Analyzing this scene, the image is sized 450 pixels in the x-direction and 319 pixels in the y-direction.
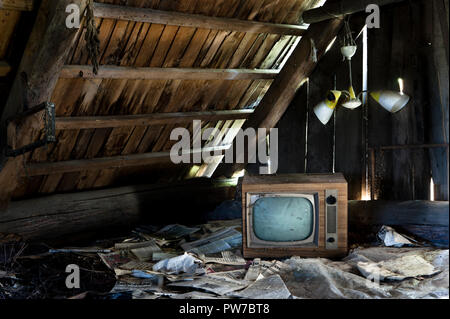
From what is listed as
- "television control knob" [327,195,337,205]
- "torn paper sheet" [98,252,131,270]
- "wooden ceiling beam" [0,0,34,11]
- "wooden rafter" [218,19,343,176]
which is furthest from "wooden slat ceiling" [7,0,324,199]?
"television control knob" [327,195,337,205]

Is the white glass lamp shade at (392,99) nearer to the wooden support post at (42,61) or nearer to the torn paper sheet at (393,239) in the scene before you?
the torn paper sheet at (393,239)

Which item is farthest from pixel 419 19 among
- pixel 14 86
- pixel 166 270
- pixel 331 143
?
pixel 14 86

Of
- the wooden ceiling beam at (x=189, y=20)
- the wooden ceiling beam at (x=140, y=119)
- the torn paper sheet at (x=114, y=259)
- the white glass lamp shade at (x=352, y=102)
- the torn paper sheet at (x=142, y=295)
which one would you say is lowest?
the torn paper sheet at (x=142, y=295)

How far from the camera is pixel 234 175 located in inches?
200

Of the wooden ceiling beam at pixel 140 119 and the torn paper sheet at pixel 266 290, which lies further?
the wooden ceiling beam at pixel 140 119

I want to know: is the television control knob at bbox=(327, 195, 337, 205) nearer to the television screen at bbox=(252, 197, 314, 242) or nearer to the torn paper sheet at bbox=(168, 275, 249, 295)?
the television screen at bbox=(252, 197, 314, 242)

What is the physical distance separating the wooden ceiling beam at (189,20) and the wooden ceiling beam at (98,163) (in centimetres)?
118

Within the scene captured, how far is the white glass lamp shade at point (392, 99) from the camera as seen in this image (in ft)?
11.8

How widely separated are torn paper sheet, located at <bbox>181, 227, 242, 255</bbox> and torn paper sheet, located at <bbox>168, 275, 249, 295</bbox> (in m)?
0.69

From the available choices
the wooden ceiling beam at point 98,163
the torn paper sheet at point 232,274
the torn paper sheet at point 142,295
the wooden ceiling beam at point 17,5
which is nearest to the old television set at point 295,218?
the torn paper sheet at point 232,274

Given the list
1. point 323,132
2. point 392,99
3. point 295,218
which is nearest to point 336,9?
point 392,99

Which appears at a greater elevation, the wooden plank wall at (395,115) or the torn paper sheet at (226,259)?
the wooden plank wall at (395,115)

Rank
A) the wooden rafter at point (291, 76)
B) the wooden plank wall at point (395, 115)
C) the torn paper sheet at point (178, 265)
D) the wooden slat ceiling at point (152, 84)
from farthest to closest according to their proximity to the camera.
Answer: the wooden rafter at point (291, 76) < the wooden plank wall at point (395, 115) < the wooden slat ceiling at point (152, 84) < the torn paper sheet at point (178, 265)

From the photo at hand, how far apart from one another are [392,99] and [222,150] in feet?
5.62
